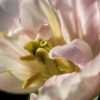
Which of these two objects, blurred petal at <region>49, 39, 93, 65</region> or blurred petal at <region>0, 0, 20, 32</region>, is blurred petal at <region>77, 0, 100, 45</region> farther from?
blurred petal at <region>0, 0, 20, 32</region>

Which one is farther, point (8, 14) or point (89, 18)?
point (8, 14)

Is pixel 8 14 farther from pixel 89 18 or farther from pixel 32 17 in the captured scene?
pixel 89 18

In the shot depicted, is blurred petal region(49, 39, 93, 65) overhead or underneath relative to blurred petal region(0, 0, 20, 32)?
underneath

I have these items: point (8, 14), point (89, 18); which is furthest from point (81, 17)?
point (8, 14)

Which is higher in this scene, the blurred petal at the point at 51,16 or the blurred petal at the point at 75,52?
the blurred petal at the point at 51,16

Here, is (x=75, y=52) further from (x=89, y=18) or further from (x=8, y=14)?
(x=8, y=14)

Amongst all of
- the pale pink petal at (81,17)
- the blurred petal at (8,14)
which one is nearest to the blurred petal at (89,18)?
the pale pink petal at (81,17)

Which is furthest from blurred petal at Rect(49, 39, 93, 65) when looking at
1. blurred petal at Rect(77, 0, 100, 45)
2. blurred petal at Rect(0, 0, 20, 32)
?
blurred petal at Rect(0, 0, 20, 32)

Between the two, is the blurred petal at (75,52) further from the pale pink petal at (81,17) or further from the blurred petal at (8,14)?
the blurred petal at (8,14)

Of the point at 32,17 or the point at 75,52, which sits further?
the point at 32,17
